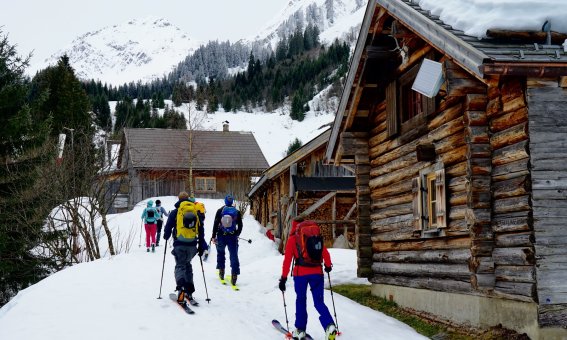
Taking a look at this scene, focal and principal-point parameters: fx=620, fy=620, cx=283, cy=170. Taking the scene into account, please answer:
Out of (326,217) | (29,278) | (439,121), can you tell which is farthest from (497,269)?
(29,278)

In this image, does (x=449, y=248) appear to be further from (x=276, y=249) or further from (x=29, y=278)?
(x=29, y=278)

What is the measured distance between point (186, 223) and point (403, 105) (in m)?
4.86

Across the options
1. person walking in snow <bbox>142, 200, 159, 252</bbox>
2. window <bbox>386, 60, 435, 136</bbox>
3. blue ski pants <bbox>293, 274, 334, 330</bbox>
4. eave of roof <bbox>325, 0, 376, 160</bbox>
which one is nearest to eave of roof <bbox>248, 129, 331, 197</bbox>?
person walking in snow <bbox>142, 200, 159, 252</bbox>

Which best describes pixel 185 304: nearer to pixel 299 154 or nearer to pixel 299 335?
pixel 299 335

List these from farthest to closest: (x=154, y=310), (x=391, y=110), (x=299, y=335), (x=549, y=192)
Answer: (x=391, y=110), (x=154, y=310), (x=299, y=335), (x=549, y=192)

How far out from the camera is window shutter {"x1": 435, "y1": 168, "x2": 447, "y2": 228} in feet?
33.4

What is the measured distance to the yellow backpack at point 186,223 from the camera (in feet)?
39.4

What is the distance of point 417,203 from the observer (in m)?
11.2

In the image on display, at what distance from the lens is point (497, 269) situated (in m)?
8.80

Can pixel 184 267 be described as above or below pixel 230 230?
below

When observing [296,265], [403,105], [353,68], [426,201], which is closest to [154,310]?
[296,265]

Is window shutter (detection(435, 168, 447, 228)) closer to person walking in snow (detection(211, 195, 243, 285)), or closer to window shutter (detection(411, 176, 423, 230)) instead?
window shutter (detection(411, 176, 423, 230))

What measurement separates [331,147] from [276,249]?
35.6ft

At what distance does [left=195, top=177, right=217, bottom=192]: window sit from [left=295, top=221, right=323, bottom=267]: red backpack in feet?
116
